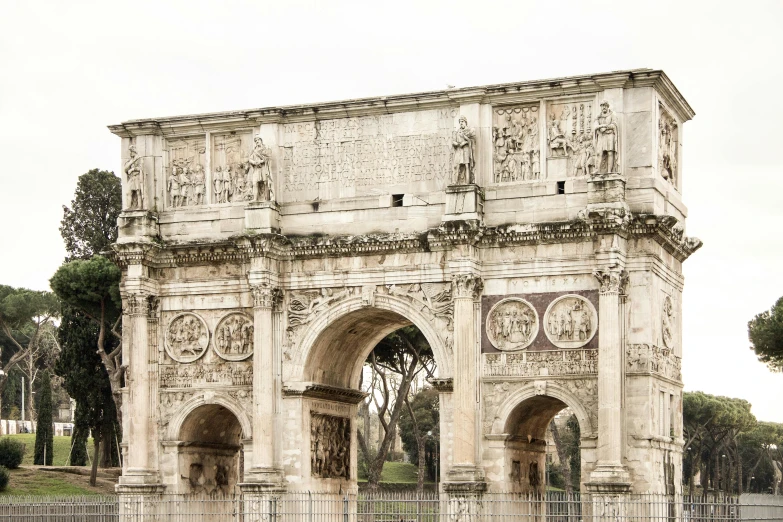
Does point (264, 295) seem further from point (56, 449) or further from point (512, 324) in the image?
point (56, 449)

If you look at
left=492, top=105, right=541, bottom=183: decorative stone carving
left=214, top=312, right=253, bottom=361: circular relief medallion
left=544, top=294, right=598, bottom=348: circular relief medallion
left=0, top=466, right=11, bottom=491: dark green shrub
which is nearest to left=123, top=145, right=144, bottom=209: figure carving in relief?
left=214, top=312, right=253, bottom=361: circular relief medallion

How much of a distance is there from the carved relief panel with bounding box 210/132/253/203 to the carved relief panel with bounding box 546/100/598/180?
22.8 ft

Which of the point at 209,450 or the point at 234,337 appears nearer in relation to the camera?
the point at 234,337

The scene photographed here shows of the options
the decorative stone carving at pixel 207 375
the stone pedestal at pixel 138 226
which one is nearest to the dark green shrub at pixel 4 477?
the decorative stone carving at pixel 207 375

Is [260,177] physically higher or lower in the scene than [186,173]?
lower

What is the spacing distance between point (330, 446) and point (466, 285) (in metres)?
5.56

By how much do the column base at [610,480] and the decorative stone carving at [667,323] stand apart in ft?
11.0

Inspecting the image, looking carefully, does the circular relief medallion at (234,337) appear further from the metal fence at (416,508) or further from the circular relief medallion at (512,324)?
the circular relief medallion at (512,324)

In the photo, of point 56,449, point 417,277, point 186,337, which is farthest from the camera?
point 56,449

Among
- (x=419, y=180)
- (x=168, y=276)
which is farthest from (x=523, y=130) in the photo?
(x=168, y=276)

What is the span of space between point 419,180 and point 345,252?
2231 millimetres

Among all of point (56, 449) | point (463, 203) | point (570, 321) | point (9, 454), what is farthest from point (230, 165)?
point (56, 449)

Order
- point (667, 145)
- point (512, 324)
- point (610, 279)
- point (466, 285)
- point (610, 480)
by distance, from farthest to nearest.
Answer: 1. point (667, 145)
2. point (512, 324)
3. point (466, 285)
4. point (610, 279)
5. point (610, 480)

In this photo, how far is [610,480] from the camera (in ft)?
87.1
